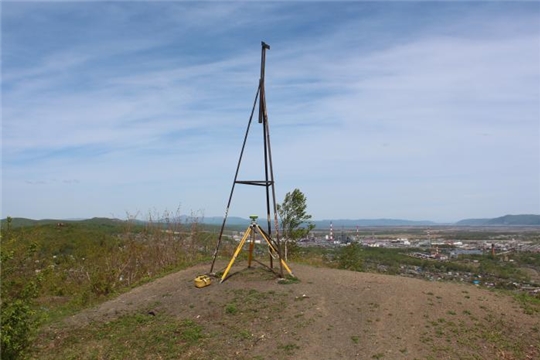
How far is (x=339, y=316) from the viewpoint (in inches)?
316

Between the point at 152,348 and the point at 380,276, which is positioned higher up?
the point at 380,276

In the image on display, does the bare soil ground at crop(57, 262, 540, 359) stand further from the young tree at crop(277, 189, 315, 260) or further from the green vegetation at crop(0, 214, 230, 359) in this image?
the young tree at crop(277, 189, 315, 260)

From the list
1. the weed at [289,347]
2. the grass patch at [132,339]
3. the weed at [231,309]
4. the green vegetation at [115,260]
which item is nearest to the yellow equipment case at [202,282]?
the grass patch at [132,339]

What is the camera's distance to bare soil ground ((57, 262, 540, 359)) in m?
6.88

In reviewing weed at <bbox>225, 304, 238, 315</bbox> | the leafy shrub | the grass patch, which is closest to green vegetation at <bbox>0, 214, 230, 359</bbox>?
the grass patch

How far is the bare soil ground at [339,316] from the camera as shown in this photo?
688cm

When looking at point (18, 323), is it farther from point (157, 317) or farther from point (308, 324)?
point (308, 324)

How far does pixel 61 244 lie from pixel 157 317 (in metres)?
14.4

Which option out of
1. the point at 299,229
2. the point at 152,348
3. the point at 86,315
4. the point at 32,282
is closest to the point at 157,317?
the point at 152,348

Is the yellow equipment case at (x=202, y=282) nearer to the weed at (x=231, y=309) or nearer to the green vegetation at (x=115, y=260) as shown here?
the weed at (x=231, y=309)

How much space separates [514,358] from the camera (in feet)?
22.1

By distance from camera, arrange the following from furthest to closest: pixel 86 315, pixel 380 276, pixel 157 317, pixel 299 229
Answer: pixel 299 229 → pixel 380 276 → pixel 86 315 → pixel 157 317

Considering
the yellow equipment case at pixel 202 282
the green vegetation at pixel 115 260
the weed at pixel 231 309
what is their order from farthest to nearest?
the green vegetation at pixel 115 260, the yellow equipment case at pixel 202 282, the weed at pixel 231 309

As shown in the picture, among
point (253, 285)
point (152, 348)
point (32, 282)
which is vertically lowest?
point (152, 348)
